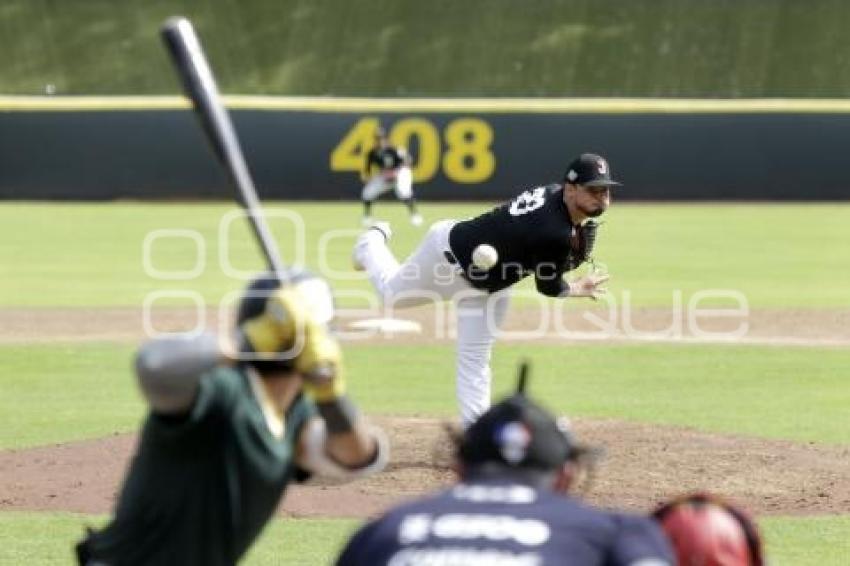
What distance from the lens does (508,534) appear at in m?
3.64

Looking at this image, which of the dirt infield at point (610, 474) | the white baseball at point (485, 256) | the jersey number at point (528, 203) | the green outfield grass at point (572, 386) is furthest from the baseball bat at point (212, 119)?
the green outfield grass at point (572, 386)

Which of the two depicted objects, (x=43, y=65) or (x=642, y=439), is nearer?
(x=642, y=439)

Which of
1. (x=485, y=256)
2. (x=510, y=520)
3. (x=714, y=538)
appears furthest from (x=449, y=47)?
(x=510, y=520)

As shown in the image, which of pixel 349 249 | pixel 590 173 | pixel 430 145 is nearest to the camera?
pixel 590 173

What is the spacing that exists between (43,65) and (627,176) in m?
21.7

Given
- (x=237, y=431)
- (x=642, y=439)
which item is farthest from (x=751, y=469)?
(x=237, y=431)

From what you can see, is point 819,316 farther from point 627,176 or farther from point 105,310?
point 627,176

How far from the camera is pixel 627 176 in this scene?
3478cm

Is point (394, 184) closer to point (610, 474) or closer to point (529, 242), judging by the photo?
point (610, 474)

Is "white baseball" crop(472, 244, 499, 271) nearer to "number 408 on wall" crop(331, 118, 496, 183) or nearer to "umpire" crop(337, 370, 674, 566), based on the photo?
"umpire" crop(337, 370, 674, 566)

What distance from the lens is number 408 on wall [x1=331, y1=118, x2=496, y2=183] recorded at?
34812mm

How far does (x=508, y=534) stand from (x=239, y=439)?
104cm

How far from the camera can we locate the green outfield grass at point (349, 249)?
846 inches

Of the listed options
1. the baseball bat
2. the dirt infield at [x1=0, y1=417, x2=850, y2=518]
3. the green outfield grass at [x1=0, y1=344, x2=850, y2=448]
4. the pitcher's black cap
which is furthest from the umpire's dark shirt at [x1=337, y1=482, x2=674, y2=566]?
the green outfield grass at [x1=0, y1=344, x2=850, y2=448]
